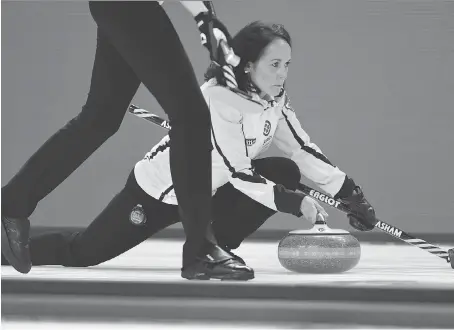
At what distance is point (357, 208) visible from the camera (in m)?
2.51

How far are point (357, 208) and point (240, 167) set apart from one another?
0.49 meters

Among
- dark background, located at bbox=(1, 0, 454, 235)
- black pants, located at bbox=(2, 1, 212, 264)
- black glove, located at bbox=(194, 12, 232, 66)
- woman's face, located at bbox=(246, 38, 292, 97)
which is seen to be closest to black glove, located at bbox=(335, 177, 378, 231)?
woman's face, located at bbox=(246, 38, 292, 97)

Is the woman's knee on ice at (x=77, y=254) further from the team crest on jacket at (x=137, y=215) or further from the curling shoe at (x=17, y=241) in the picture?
the curling shoe at (x=17, y=241)

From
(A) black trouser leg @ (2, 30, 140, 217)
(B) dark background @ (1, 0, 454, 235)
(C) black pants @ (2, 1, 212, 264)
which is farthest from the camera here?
(B) dark background @ (1, 0, 454, 235)

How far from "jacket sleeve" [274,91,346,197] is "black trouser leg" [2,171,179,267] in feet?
1.36

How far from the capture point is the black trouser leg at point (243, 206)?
2465 millimetres

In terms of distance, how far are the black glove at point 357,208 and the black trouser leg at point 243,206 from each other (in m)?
0.17

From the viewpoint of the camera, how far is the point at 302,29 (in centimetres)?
419

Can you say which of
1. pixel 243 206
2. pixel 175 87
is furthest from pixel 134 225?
pixel 175 87

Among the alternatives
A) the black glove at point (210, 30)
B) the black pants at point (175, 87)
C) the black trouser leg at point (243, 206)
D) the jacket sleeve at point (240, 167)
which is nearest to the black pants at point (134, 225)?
the black trouser leg at point (243, 206)

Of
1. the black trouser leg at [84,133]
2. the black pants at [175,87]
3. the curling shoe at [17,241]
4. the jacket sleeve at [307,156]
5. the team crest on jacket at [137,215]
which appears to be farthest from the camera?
the jacket sleeve at [307,156]

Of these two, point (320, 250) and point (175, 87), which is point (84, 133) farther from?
point (320, 250)

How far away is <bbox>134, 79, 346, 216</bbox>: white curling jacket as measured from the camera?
87.0 inches

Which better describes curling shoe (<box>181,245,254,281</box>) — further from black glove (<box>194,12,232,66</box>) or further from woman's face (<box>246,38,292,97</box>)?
woman's face (<box>246,38,292,97</box>)
